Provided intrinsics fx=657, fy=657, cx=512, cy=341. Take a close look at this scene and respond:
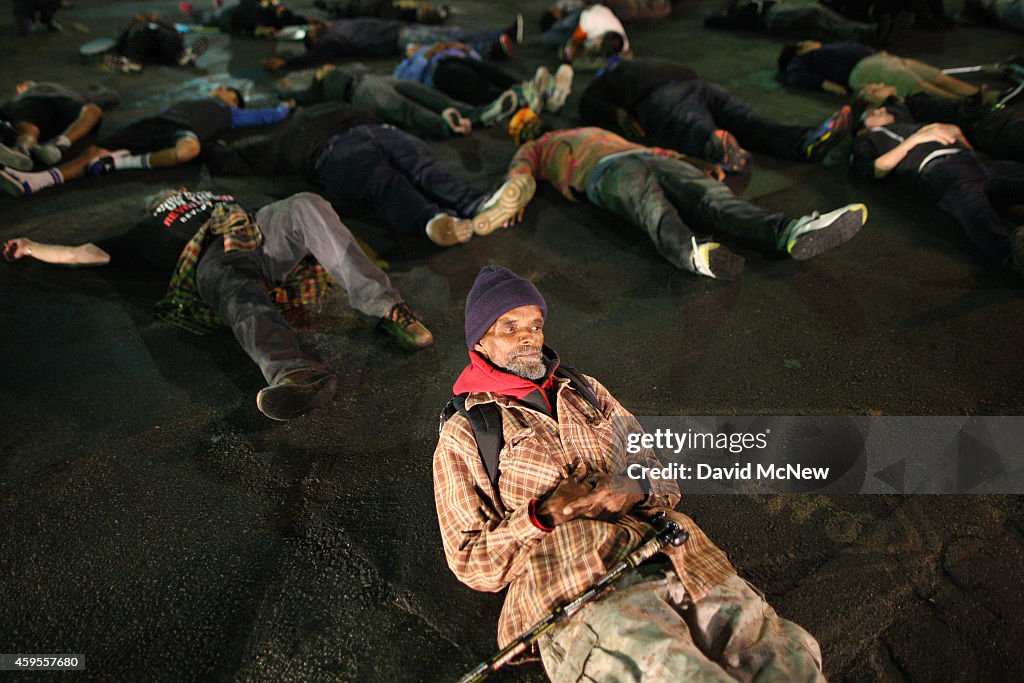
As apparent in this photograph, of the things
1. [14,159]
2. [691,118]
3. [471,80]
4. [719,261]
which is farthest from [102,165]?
[719,261]

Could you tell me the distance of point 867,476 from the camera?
2631 mm

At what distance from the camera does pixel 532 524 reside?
188 cm

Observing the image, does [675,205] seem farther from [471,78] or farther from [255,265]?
[471,78]

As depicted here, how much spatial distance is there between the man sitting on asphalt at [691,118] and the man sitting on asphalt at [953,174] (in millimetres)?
362

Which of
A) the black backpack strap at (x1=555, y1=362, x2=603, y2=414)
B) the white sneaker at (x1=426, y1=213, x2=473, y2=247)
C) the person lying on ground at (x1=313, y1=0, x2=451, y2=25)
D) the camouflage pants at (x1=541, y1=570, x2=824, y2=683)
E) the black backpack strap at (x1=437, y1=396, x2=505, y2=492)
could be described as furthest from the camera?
the person lying on ground at (x1=313, y1=0, x2=451, y2=25)

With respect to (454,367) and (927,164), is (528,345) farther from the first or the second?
(927,164)

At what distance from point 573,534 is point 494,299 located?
2.58 ft

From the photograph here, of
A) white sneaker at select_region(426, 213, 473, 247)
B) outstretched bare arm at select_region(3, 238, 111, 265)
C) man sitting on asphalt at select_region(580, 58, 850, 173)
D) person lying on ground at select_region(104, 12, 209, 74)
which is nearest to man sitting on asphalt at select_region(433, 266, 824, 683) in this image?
white sneaker at select_region(426, 213, 473, 247)

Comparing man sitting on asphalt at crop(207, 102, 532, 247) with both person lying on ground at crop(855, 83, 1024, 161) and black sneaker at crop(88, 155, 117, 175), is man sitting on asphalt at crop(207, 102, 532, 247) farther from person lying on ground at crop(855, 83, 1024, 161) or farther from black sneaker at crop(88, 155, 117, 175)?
person lying on ground at crop(855, 83, 1024, 161)

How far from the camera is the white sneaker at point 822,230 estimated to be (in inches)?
140

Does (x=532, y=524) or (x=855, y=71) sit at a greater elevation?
(x=855, y=71)

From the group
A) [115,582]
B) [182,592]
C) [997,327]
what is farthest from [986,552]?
[115,582]

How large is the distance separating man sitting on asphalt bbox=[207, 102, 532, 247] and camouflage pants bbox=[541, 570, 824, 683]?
9.89ft

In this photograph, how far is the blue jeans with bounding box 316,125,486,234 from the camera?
462 centimetres
